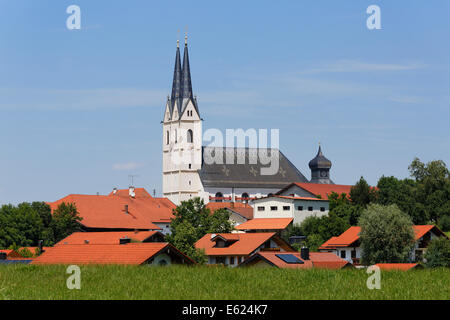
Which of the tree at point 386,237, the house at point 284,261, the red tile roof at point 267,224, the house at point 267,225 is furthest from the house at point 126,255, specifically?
the red tile roof at point 267,224

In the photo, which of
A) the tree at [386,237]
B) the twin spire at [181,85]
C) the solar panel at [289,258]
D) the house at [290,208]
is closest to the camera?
the solar panel at [289,258]

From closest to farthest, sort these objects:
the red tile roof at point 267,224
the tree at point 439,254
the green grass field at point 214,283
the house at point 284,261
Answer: the green grass field at point 214,283 → the house at point 284,261 → the tree at point 439,254 → the red tile roof at point 267,224

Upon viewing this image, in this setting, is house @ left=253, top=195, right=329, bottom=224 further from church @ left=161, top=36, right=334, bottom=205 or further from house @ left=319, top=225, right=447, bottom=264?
church @ left=161, top=36, right=334, bottom=205

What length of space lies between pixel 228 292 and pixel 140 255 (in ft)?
47.8

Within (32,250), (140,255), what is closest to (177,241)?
(32,250)

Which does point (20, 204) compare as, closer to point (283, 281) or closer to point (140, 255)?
point (140, 255)

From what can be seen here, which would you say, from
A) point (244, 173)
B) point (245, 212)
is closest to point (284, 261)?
point (245, 212)

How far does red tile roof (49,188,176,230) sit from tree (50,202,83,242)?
5744 mm

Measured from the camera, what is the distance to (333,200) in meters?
107

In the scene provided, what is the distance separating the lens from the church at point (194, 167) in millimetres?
160000

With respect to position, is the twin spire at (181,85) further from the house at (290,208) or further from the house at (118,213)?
the house at (290,208)

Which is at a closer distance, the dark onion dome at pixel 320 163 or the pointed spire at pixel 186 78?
the pointed spire at pixel 186 78

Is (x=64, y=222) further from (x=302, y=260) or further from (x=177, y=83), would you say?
(x=177, y=83)

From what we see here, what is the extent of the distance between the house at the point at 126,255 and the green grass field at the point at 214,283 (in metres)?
6.76
